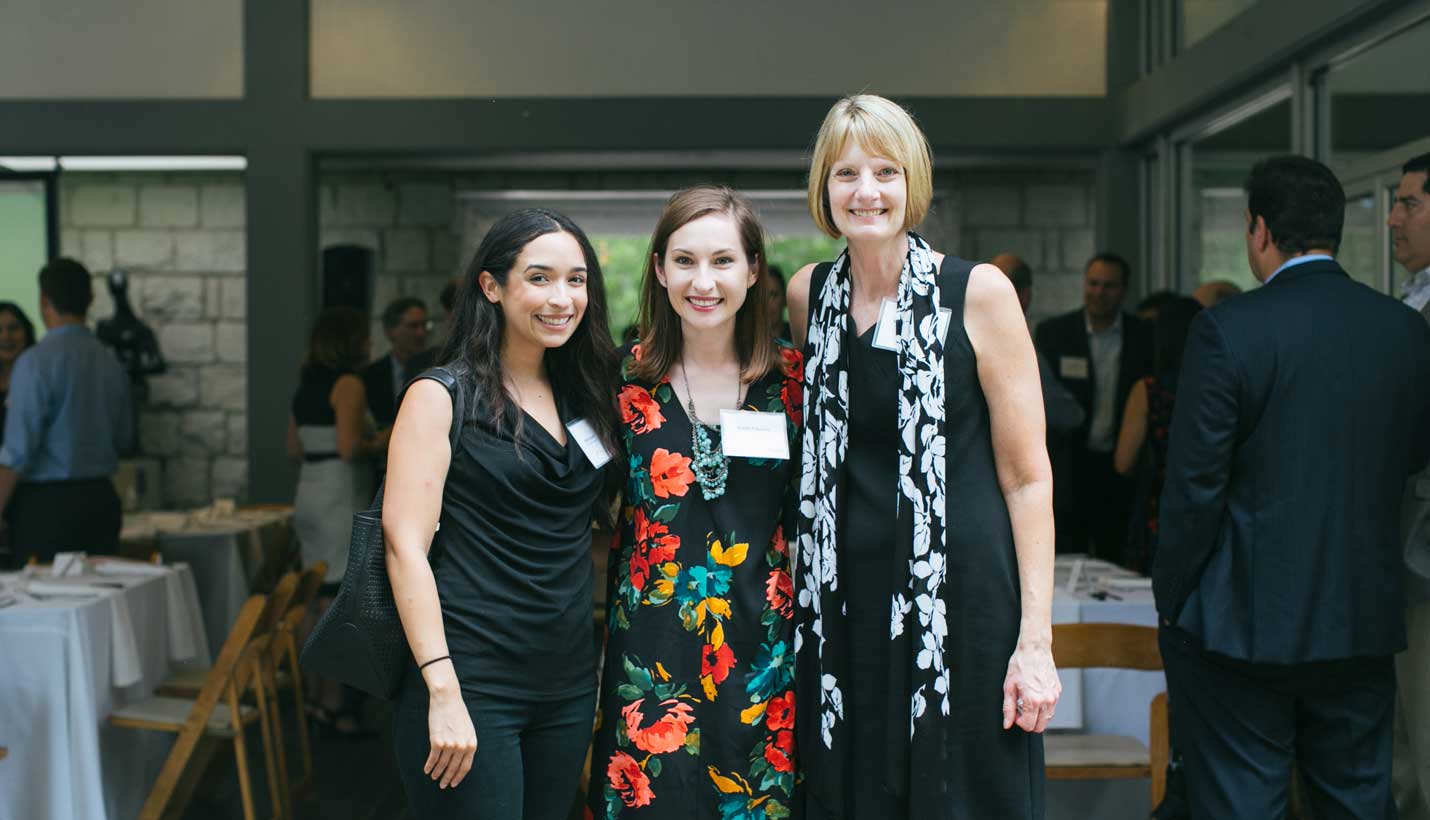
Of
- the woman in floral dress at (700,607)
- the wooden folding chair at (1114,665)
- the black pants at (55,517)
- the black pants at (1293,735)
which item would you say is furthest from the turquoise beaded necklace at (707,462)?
the black pants at (55,517)

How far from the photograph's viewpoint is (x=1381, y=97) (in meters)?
4.24

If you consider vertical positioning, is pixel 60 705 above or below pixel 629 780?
below

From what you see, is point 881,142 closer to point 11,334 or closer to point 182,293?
point 11,334

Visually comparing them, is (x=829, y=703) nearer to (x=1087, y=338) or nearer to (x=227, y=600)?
(x=1087, y=338)

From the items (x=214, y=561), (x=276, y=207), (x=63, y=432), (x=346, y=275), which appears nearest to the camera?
(x=63, y=432)

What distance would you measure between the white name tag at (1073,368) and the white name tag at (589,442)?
3.96 metres

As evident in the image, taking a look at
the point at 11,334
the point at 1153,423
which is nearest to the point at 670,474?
the point at 1153,423

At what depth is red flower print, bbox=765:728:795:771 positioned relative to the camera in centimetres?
217

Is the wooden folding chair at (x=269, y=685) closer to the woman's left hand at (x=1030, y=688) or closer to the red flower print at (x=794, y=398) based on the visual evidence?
the red flower print at (x=794, y=398)

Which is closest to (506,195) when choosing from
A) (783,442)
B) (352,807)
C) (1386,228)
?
(352,807)

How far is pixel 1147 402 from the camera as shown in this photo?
469cm

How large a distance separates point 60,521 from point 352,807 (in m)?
1.64

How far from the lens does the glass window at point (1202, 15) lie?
17.0 feet

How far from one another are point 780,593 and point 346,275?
7.14 metres
